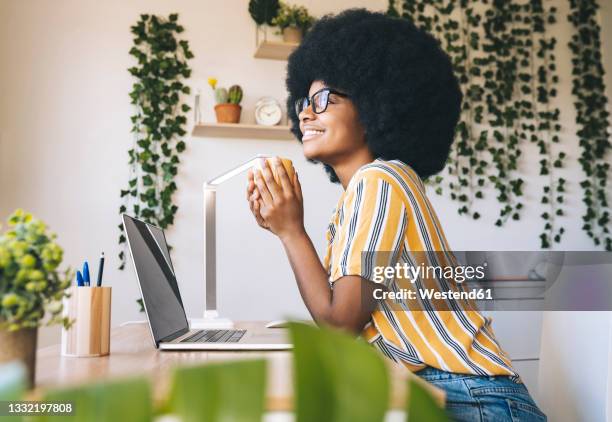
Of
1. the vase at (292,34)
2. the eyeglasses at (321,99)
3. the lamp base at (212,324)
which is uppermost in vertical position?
the vase at (292,34)

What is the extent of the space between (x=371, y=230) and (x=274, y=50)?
248 centimetres

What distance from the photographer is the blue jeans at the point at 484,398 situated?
97 centimetres

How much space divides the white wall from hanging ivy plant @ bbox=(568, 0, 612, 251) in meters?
1.65


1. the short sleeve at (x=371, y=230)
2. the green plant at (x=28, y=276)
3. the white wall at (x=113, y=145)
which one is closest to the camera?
the green plant at (x=28, y=276)

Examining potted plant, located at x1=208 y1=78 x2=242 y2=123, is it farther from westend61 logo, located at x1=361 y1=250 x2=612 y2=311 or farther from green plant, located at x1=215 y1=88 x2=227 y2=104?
westend61 logo, located at x1=361 y1=250 x2=612 y2=311

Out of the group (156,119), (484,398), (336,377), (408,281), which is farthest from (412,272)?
(156,119)

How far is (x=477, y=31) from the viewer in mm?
A: 3869

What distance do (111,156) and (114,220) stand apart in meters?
0.34

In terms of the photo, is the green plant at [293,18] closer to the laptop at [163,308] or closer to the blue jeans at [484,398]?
the laptop at [163,308]

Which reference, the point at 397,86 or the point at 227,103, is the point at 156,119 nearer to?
the point at 227,103

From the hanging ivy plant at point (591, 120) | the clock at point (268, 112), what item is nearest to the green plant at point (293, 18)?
the clock at point (268, 112)

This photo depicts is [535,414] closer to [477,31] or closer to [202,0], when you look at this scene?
[202,0]

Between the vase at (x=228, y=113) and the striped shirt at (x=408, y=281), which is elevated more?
the vase at (x=228, y=113)

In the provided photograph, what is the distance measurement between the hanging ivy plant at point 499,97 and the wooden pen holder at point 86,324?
115 inches
